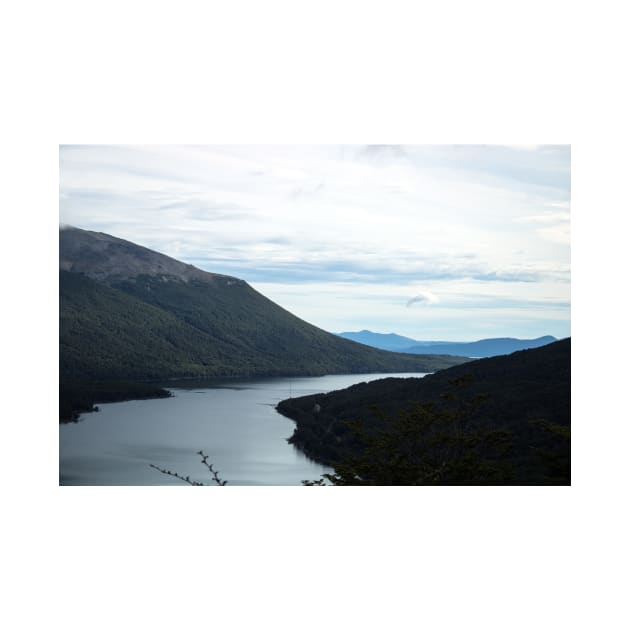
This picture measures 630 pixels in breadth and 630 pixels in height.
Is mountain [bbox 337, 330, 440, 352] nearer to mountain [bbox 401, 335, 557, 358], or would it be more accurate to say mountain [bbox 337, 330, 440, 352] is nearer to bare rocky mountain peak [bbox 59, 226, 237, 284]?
mountain [bbox 401, 335, 557, 358]

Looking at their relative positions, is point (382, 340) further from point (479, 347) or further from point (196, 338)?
point (196, 338)

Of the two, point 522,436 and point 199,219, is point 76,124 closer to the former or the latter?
point 199,219

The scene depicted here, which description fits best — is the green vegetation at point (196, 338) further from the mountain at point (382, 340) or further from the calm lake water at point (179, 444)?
the calm lake water at point (179, 444)

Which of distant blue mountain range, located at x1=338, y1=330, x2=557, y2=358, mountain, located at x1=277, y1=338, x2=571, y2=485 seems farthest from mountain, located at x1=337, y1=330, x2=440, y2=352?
mountain, located at x1=277, y1=338, x2=571, y2=485

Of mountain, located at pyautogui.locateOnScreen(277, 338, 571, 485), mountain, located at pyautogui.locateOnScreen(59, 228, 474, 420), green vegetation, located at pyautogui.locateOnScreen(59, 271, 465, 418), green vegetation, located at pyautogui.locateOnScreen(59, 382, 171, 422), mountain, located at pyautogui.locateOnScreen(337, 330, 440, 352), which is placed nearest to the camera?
mountain, located at pyautogui.locateOnScreen(277, 338, 571, 485)

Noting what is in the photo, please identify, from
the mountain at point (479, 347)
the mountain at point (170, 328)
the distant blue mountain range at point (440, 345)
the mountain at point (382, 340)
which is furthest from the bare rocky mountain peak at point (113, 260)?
the mountain at point (479, 347)

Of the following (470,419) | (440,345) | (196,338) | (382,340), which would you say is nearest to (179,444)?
(196,338)
